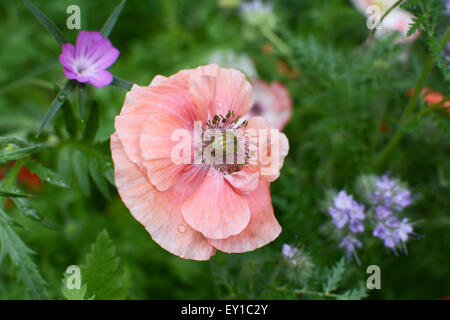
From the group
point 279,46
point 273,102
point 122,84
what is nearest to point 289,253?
point 122,84

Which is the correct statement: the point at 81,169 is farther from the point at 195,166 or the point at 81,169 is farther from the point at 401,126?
the point at 401,126

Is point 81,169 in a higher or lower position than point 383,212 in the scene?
higher

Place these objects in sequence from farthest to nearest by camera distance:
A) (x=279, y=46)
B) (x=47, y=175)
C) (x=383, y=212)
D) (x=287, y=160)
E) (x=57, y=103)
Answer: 1. (x=279, y=46)
2. (x=287, y=160)
3. (x=383, y=212)
4. (x=47, y=175)
5. (x=57, y=103)

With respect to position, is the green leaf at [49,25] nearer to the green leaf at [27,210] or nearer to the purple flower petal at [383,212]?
the green leaf at [27,210]

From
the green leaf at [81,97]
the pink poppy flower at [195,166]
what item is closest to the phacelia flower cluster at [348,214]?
the pink poppy flower at [195,166]

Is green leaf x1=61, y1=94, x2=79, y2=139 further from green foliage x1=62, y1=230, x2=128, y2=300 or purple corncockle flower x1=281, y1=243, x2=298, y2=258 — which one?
purple corncockle flower x1=281, y1=243, x2=298, y2=258

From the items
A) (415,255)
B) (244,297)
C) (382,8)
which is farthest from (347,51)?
(244,297)
